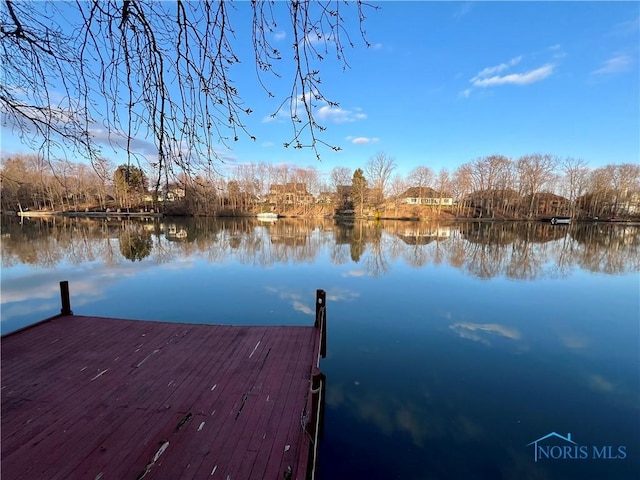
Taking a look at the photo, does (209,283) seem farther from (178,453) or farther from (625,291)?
(625,291)

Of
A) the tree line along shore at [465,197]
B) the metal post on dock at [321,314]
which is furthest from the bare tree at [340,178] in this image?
the metal post on dock at [321,314]

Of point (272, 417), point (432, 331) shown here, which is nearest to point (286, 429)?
point (272, 417)

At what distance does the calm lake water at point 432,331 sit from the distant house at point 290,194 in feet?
161

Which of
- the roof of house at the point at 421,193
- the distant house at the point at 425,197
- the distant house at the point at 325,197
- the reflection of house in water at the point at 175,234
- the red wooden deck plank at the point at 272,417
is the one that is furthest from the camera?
the distant house at the point at 325,197

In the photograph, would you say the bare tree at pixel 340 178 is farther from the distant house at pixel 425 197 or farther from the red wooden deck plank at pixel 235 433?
the red wooden deck plank at pixel 235 433

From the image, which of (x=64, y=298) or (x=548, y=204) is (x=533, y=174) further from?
(x=64, y=298)

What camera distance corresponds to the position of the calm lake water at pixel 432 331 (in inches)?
176

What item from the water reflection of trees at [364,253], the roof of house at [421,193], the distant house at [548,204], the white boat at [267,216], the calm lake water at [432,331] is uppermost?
the roof of house at [421,193]

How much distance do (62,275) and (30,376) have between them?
12.2m

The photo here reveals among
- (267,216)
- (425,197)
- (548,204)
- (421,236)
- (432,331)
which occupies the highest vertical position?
(425,197)

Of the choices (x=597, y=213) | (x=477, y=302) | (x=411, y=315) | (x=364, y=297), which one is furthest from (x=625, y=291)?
(x=597, y=213)

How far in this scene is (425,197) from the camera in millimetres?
65812

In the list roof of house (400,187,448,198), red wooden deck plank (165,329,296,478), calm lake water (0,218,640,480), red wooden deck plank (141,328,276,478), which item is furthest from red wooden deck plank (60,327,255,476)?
roof of house (400,187,448,198)

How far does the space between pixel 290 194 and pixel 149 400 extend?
2635 inches
